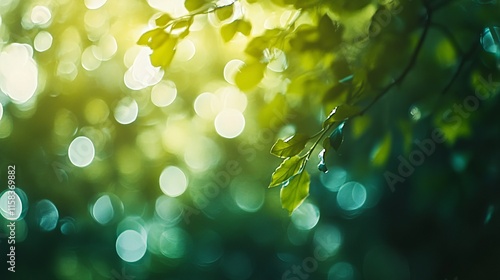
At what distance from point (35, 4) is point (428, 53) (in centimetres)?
103

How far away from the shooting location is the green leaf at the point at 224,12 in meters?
0.56

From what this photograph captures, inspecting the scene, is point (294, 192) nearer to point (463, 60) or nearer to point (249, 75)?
point (249, 75)

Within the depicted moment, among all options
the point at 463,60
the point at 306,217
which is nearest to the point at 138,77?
the point at 306,217

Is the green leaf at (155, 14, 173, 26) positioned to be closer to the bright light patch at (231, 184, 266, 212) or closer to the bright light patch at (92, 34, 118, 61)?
the bright light patch at (92, 34, 118, 61)

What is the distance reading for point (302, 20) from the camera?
0.69 metres

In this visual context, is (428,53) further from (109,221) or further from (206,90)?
(109,221)

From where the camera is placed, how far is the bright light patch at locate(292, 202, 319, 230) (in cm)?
153

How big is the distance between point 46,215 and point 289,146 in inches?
41.0

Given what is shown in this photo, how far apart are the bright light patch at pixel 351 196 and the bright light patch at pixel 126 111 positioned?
0.61 m

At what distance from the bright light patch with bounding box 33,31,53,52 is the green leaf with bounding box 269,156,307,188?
1076 mm

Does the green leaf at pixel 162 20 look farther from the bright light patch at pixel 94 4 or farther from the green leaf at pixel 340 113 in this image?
the bright light patch at pixel 94 4

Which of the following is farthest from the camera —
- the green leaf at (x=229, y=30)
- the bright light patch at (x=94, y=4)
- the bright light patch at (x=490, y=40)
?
the bright light patch at (x=94, y=4)

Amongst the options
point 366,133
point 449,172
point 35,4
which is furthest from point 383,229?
point 35,4

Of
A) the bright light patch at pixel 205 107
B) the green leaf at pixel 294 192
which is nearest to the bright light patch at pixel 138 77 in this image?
the bright light patch at pixel 205 107
